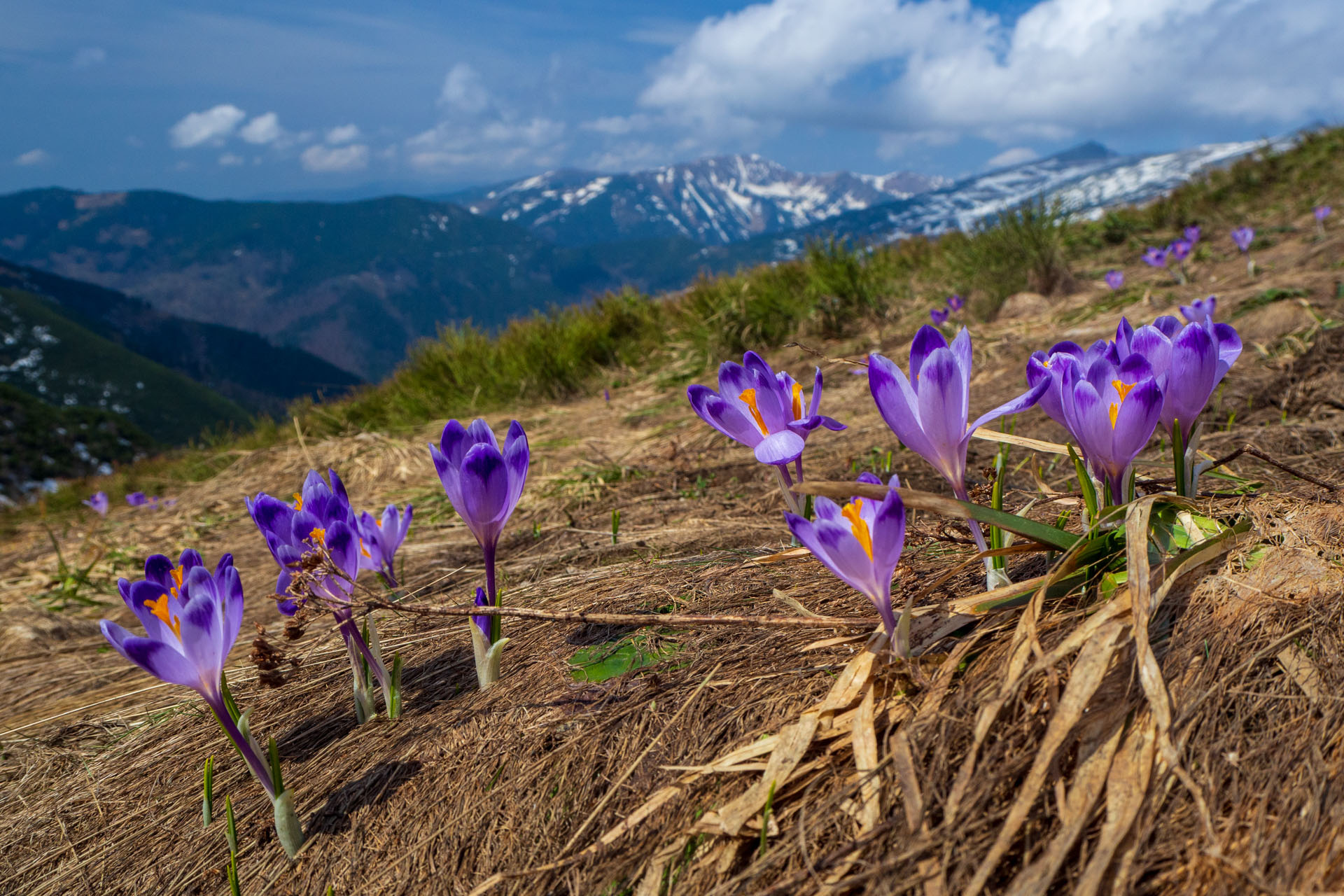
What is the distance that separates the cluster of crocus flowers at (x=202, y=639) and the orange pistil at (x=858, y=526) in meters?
1.03

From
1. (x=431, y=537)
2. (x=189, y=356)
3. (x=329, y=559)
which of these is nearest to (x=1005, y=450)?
(x=329, y=559)

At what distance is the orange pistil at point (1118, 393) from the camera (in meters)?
1.29

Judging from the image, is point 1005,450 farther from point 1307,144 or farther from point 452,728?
point 1307,144

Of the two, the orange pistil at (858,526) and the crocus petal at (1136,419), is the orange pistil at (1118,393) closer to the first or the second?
the crocus petal at (1136,419)

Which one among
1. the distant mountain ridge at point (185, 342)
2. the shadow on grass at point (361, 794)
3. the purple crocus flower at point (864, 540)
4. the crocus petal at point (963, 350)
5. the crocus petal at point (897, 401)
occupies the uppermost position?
the distant mountain ridge at point (185, 342)

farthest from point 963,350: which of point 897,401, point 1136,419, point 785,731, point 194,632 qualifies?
point 194,632

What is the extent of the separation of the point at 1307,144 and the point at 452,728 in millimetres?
15146

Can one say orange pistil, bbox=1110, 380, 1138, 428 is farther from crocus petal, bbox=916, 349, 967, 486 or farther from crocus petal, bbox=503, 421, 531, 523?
crocus petal, bbox=503, 421, 531, 523

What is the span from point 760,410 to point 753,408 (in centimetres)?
2

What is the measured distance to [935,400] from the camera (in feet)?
4.23

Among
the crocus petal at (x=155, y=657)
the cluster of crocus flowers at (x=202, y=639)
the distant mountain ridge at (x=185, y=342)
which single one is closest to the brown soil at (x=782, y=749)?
the cluster of crocus flowers at (x=202, y=639)

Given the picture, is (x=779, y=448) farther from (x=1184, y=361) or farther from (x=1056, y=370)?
(x=1184, y=361)

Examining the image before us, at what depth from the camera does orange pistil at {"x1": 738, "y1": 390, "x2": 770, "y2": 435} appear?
1.61 m

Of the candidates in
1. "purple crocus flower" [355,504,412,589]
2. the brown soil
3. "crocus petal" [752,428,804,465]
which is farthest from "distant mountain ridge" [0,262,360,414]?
"crocus petal" [752,428,804,465]
